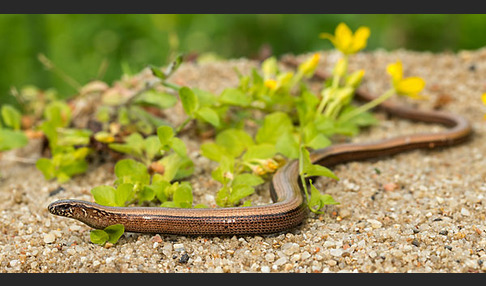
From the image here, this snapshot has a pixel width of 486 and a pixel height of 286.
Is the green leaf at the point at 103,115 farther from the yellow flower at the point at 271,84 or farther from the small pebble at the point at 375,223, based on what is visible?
the small pebble at the point at 375,223

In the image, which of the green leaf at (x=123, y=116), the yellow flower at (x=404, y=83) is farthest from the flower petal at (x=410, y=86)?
the green leaf at (x=123, y=116)

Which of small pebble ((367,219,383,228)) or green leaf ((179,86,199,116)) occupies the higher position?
green leaf ((179,86,199,116))

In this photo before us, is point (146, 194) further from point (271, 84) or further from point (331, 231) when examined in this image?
point (271, 84)

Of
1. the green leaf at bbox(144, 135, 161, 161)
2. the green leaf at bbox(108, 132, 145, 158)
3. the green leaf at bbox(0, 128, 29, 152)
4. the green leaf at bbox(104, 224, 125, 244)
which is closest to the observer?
the green leaf at bbox(104, 224, 125, 244)

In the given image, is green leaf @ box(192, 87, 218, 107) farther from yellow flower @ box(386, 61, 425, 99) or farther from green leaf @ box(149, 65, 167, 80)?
yellow flower @ box(386, 61, 425, 99)

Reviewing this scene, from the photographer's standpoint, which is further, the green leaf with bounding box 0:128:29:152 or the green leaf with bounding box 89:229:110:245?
the green leaf with bounding box 0:128:29:152

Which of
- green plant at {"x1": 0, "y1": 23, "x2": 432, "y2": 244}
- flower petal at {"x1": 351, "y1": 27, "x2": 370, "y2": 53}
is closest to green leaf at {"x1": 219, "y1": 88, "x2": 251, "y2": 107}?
green plant at {"x1": 0, "y1": 23, "x2": 432, "y2": 244}

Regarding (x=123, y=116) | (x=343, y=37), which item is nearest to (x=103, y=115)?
(x=123, y=116)
